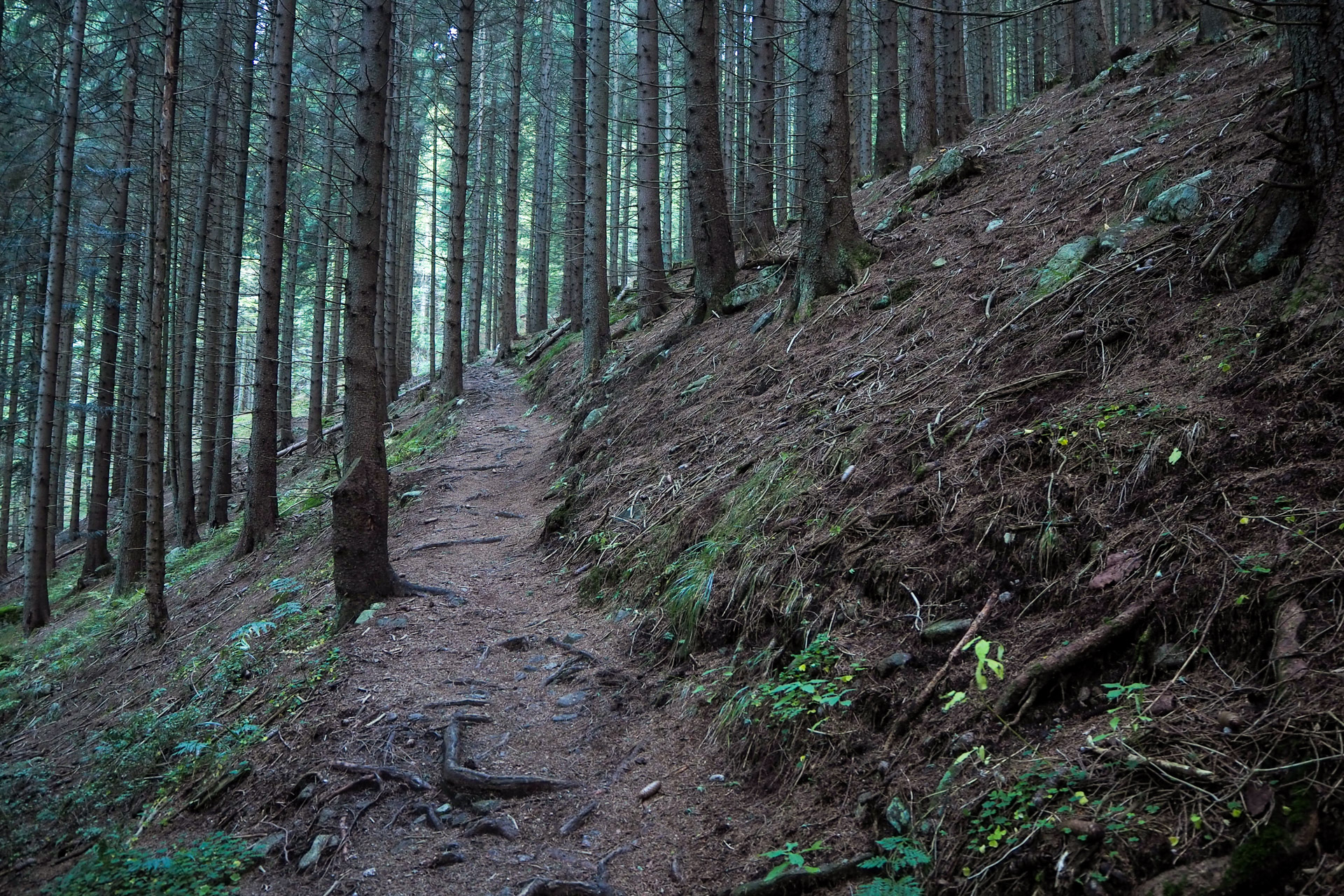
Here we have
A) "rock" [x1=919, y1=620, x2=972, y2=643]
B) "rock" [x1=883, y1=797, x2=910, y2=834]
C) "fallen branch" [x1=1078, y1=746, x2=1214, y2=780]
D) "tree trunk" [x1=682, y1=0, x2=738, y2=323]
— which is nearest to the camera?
"fallen branch" [x1=1078, y1=746, x2=1214, y2=780]

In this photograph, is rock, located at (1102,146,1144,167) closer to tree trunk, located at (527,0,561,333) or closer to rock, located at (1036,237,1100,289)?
rock, located at (1036,237,1100,289)

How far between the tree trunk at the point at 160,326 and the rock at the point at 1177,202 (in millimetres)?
8737

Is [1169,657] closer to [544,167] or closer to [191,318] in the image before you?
[191,318]

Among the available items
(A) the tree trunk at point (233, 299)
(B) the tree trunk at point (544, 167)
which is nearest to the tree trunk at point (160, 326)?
(A) the tree trunk at point (233, 299)

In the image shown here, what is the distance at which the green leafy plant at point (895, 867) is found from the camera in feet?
8.18

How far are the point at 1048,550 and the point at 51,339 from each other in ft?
45.2

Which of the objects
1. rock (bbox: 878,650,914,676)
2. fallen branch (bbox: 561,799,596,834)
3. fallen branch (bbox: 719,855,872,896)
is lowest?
fallen branch (bbox: 561,799,596,834)

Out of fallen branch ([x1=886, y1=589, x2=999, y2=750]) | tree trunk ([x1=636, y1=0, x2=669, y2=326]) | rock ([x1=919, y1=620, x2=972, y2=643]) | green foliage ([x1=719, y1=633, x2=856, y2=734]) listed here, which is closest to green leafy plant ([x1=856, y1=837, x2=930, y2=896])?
fallen branch ([x1=886, y1=589, x2=999, y2=750])

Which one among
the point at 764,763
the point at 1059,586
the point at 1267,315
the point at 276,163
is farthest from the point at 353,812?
the point at 276,163

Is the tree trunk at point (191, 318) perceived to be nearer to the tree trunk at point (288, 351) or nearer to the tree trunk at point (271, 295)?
the tree trunk at point (271, 295)

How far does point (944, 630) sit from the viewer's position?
3.43 metres

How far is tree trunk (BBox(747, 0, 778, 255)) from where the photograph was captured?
37.0 feet

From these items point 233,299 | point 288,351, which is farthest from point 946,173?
point 288,351

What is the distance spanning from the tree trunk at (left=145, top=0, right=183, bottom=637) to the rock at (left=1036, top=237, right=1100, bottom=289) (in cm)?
809
